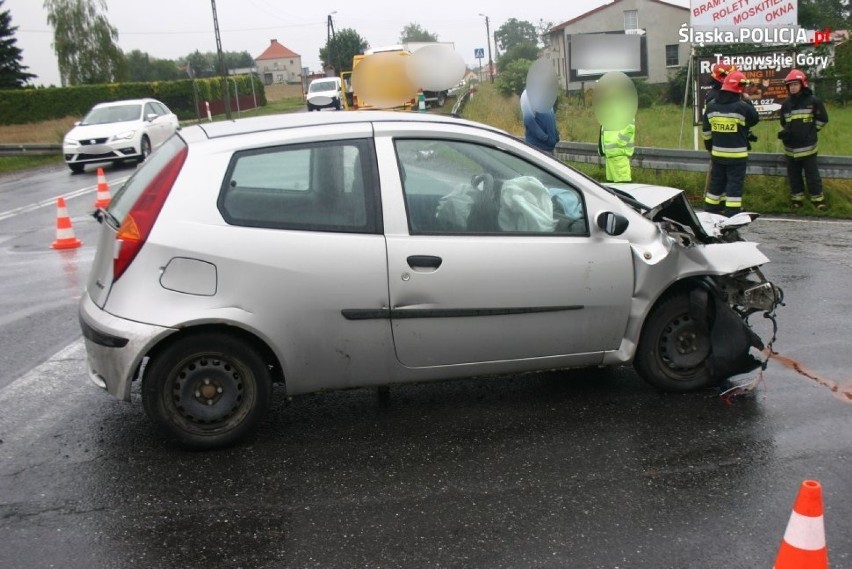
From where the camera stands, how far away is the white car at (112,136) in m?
21.5

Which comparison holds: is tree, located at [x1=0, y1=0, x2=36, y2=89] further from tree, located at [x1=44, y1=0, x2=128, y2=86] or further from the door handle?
the door handle

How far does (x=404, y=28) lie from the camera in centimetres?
10769

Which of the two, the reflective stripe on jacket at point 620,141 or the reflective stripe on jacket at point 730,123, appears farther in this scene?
the reflective stripe on jacket at point 620,141

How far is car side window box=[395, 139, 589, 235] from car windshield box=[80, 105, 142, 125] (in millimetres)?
19094

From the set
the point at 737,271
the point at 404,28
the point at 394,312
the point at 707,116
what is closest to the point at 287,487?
the point at 394,312

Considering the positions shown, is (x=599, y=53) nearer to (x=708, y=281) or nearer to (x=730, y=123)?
(x=730, y=123)

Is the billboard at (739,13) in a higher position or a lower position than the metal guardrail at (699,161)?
higher

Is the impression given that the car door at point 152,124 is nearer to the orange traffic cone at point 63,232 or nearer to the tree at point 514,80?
the orange traffic cone at point 63,232

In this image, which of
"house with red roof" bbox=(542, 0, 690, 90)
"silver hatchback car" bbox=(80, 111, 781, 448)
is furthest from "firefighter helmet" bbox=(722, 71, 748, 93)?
"house with red roof" bbox=(542, 0, 690, 90)

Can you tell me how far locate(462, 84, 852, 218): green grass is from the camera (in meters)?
12.3

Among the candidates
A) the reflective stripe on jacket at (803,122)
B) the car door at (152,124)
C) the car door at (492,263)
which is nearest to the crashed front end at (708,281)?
the car door at (492,263)

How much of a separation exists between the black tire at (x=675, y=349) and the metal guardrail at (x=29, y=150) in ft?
90.5

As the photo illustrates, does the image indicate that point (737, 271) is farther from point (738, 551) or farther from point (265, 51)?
point (265, 51)

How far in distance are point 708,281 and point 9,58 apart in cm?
5905
